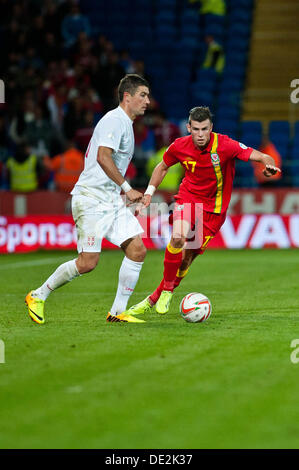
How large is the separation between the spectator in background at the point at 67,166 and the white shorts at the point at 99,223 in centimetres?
998

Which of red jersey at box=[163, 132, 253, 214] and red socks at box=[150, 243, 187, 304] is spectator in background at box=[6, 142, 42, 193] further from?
red socks at box=[150, 243, 187, 304]

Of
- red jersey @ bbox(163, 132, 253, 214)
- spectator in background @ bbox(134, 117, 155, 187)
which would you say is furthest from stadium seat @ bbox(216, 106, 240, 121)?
red jersey @ bbox(163, 132, 253, 214)

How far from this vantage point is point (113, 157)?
7969 mm

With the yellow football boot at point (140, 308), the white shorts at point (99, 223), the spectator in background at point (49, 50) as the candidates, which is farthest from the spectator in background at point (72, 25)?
the white shorts at point (99, 223)

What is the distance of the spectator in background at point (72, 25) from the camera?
2267 cm

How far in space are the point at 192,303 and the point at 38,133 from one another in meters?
Result: 11.7

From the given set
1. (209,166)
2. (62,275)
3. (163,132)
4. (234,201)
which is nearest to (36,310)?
(62,275)

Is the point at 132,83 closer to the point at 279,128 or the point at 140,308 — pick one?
the point at 140,308

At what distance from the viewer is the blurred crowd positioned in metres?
18.5

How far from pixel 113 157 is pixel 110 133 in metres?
0.27

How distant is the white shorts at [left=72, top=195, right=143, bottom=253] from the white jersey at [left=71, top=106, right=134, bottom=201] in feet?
0.28

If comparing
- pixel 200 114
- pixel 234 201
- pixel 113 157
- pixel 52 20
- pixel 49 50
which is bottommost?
pixel 113 157

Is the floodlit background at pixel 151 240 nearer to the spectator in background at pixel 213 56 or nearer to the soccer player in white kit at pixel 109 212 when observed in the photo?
the spectator in background at pixel 213 56
